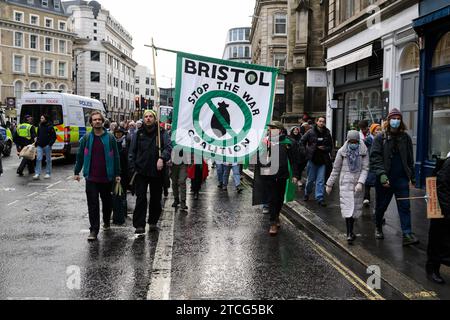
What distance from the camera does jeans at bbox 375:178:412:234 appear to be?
22.7ft

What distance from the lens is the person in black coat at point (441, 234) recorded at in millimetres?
5145

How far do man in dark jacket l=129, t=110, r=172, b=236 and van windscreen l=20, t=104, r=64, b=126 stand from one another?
A: 12.6 m

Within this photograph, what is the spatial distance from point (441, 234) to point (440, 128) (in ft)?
25.3

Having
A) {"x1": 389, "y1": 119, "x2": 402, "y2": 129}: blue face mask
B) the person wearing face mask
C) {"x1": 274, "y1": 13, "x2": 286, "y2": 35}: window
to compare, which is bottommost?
the person wearing face mask

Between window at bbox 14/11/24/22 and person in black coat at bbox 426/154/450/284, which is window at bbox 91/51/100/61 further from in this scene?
person in black coat at bbox 426/154/450/284

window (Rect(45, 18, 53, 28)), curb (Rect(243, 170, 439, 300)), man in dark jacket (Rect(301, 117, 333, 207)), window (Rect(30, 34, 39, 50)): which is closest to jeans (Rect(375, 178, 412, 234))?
curb (Rect(243, 170, 439, 300))

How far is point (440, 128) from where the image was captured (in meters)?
12.2

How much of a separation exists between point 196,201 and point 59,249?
4.59 meters

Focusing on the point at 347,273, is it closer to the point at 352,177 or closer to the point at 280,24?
the point at 352,177

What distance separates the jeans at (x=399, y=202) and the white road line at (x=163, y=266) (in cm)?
A: 318

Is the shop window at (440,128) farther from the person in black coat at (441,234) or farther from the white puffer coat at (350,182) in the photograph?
the person in black coat at (441,234)

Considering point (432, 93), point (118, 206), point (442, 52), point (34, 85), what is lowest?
point (118, 206)

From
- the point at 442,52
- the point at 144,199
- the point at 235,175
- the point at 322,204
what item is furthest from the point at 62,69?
the point at 144,199

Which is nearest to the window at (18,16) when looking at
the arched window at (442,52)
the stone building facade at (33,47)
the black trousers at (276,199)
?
the stone building facade at (33,47)
